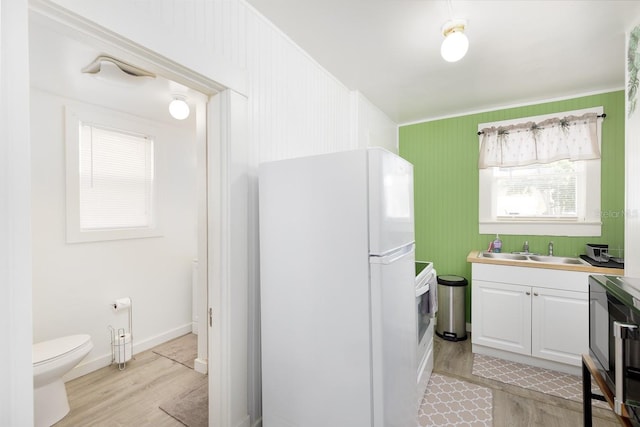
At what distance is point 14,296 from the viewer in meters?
0.86

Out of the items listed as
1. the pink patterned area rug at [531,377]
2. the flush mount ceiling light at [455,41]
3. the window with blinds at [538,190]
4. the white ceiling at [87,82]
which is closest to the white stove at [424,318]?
the pink patterned area rug at [531,377]

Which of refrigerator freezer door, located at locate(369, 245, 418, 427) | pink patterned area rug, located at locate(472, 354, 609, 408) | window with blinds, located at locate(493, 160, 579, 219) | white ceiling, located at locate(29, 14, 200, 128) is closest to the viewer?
refrigerator freezer door, located at locate(369, 245, 418, 427)

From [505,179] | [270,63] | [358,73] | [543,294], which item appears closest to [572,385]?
[543,294]

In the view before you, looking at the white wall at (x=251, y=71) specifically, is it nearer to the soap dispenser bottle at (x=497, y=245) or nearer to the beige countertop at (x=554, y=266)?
the beige countertop at (x=554, y=266)

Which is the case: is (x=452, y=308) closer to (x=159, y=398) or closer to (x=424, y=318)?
(x=424, y=318)

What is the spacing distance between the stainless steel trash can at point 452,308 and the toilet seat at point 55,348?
130 inches

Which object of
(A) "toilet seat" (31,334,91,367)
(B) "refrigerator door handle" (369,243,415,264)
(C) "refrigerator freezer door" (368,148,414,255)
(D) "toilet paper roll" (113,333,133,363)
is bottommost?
(D) "toilet paper roll" (113,333,133,363)

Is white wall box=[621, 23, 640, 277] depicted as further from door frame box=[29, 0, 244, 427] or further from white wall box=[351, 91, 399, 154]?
door frame box=[29, 0, 244, 427]

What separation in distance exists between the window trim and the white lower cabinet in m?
3.56

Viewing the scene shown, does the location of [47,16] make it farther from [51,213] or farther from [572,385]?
[572,385]

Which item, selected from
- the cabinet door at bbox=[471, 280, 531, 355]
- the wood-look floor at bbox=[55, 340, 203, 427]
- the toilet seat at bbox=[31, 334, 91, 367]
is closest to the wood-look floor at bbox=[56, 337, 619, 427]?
the wood-look floor at bbox=[55, 340, 203, 427]

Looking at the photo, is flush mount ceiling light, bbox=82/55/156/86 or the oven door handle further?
flush mount ceiling light, bbox=82/55/156/86

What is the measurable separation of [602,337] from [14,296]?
207cm

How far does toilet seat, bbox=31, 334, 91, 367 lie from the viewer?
6.31ft
